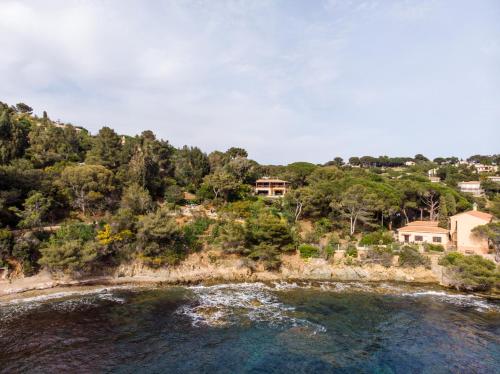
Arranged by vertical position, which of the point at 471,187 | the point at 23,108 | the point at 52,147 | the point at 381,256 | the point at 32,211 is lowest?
the point at 381,256

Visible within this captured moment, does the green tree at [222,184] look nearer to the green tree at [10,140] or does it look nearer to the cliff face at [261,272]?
the cliff face at [261,272]

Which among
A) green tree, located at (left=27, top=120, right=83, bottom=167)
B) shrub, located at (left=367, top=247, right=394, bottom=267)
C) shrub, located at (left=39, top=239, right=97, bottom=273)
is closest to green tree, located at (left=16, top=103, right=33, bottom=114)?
green tree, located at (left=27, top=120, right=83, bottom=167)

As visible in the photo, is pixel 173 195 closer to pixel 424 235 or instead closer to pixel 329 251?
pixel 329 251

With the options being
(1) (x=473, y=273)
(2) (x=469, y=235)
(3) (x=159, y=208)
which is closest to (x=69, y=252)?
(3) (x=159, y=208)

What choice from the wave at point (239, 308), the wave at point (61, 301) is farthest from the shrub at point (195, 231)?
the wave at point (61, 301)

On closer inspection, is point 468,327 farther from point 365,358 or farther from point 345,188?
point 345,188
